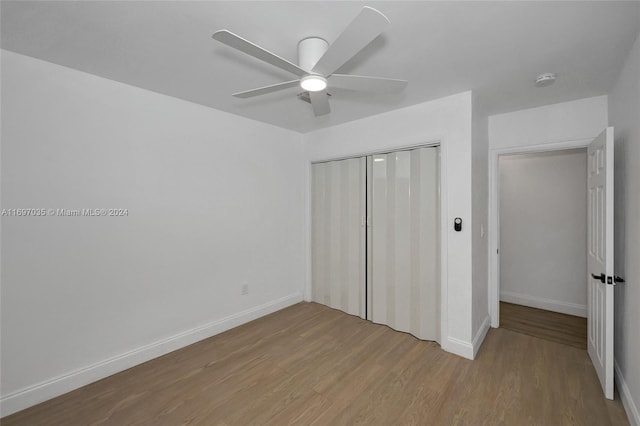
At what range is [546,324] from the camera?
3381mm

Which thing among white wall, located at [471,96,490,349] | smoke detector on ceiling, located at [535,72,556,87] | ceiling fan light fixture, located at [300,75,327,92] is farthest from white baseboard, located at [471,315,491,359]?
ceiling fan light fixture, located at [300,75,327,92]

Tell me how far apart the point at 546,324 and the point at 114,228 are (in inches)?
190

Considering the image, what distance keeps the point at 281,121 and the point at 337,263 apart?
202 cm

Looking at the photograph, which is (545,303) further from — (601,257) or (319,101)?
(319,101)

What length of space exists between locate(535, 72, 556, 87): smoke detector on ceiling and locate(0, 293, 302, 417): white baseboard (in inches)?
145

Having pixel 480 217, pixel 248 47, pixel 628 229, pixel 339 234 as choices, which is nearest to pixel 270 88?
pixel 248 47

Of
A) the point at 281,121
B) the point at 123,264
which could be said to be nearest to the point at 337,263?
the point at 281,121

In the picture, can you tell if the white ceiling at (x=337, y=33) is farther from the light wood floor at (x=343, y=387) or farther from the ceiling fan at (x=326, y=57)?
the light wood floor at (x=343, y=387)

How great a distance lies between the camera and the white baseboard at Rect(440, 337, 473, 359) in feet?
8.47

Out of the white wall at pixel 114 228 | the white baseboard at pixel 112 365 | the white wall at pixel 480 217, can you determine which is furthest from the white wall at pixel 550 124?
the white baseboard at pixel 112 365

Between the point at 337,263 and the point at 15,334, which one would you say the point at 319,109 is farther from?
the point at 15,334

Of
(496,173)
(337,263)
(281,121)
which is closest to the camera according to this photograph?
(496,173)

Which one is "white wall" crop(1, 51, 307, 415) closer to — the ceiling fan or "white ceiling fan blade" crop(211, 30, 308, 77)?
the ceiling fan

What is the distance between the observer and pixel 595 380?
2242mm
